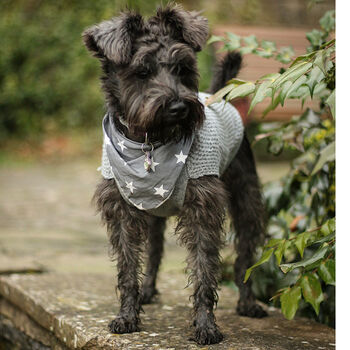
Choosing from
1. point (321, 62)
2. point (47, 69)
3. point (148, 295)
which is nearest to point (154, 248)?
point (148, 295)

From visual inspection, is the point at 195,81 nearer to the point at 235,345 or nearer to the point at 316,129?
the point at 316,129

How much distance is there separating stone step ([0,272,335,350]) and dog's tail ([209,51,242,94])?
1.35 m

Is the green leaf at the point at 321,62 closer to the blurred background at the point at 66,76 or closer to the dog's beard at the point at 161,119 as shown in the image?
the dog's beard at the point at 161,119

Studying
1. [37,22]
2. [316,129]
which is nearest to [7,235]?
[316,129]

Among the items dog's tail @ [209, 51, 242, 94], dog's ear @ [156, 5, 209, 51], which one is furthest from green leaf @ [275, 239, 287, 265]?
dog's tail @ [209, 51, 242, 94]

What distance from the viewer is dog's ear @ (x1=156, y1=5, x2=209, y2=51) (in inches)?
106

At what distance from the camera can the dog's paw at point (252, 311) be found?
3.23m

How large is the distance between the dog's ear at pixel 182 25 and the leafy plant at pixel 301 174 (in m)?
0.40

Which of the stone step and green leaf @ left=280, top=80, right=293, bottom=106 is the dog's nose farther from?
the stone step

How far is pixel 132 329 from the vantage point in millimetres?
2820

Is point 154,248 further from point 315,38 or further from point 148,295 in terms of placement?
point 315,38

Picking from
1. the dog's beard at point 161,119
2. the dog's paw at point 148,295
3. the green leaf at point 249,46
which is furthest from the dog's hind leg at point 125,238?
the green leaf at point 249,46
